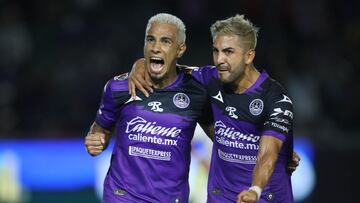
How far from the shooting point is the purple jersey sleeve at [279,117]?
6613 mm

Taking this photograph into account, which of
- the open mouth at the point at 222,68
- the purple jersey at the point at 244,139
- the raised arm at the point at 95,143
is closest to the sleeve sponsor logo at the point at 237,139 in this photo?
the purple jersey at the point at 244,139

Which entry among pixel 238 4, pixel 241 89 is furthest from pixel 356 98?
pixel 241 89

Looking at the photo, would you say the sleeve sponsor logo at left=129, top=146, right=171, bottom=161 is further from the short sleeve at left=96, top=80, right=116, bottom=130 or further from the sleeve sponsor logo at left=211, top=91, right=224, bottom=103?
the sleeve sponsor logo at left=211, top=91, right=224, bottom=103

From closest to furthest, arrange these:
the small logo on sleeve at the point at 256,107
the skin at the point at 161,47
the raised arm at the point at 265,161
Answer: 1. the raised arm at the point at 265,161
2. the small logo on sleeve at the point at 256,107
3. the skin at the point at 161,47

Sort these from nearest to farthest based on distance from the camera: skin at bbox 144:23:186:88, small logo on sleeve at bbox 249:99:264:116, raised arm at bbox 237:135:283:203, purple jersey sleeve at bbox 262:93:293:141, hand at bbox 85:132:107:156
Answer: raised arm at bbox 237:135:283:203
purple jersey sleeve at bbox 262:93:293:141
small logo on sleeve at bbox 249:99:264:116
skin at bbox 144:23:186:88
hand at bbox 85:132:107:156

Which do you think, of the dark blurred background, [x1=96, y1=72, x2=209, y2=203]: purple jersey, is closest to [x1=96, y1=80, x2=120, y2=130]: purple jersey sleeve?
[x1=96, y1=72, x2=209, y2=203]: purple jersey

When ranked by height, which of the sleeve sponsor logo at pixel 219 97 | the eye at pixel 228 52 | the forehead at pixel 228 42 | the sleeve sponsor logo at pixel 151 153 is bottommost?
the sleeve sponsor logo at pixel 151 153

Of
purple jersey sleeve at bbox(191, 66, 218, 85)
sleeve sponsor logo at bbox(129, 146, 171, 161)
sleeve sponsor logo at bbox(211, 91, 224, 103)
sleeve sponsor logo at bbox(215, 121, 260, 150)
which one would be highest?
purple jersey sleeve at bbox(191, 66, 218, 85)

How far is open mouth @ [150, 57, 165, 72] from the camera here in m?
6.98

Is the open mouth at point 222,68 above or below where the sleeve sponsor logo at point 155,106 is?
above

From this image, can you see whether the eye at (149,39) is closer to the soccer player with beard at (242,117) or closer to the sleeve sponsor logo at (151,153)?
the soccer player with beard at (242,117)

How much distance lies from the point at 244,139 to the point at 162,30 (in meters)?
1.06

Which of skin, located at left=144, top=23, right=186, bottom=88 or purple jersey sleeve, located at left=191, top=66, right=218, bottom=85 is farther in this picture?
purple jersey sleeve, located at left=191, top=66, right=218, bottom=85

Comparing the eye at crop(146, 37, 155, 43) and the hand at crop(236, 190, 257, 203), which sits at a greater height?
the eye at crop(146, 37, 155, 43)
